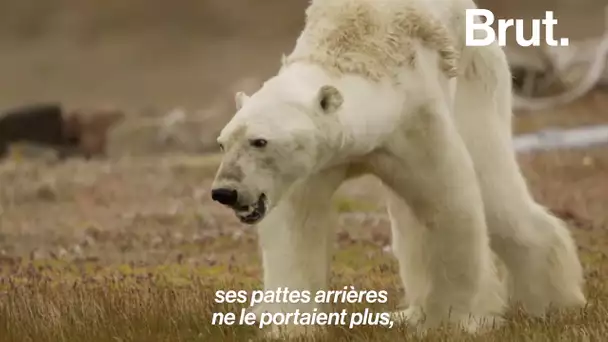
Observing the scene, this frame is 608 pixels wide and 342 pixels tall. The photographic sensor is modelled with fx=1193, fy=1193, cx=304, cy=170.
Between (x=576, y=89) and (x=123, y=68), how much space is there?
141 inches

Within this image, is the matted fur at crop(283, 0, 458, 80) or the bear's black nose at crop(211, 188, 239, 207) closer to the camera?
the bear's black nose at crop(211, 188, 239, 207)

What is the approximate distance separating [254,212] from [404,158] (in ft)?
1.64

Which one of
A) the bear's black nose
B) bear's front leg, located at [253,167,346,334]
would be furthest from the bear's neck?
the bear's black nose

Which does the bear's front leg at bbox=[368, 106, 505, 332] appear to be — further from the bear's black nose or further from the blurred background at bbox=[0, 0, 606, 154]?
the blurred background at bbox=[0, 0, 606, 154]

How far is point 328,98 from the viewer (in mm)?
2633

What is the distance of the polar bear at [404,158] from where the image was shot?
2596 mm

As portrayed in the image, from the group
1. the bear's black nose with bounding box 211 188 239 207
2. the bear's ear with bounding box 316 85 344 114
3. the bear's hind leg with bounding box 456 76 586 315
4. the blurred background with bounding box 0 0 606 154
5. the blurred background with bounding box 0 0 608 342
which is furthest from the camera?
the blurred background with bounding box 0 0 606 154

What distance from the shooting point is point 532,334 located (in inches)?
111

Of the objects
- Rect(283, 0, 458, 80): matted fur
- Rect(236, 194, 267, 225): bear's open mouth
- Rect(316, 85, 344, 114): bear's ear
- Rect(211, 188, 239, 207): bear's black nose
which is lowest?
Rect(236, 194, 267, 225): bear's open mouth

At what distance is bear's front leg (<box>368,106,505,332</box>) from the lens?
2.92 meters

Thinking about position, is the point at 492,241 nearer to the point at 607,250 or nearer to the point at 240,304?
the point at 240,304

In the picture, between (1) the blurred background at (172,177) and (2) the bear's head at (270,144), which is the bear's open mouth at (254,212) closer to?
(2) the bear's head at (270,144)

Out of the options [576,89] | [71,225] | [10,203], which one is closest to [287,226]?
[71,225]

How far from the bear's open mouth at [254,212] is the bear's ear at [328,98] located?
0.24m
